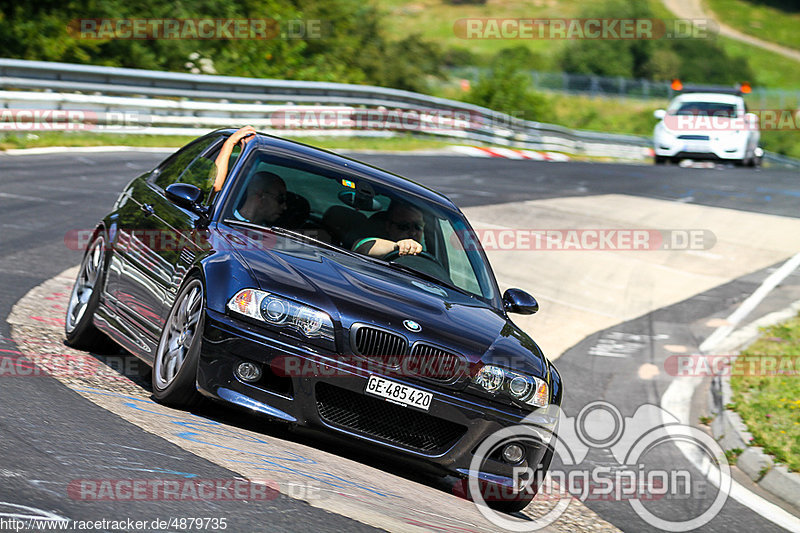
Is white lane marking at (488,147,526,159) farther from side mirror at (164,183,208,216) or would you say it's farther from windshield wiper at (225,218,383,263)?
side mirror at (164,183,208,216)

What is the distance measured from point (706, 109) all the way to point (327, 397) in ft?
80.2

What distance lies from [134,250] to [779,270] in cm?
1021

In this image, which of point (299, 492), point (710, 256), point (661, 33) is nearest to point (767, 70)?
point (661, 33)

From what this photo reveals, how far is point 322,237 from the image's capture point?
6613mm

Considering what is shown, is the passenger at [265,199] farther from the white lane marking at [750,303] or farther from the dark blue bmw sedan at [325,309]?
the white lane marking at [750,303]

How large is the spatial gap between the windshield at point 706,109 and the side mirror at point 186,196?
23.2 metres

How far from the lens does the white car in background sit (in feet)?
91.2

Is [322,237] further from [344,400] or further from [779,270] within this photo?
[779,270]

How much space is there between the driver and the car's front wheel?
69.8 inches

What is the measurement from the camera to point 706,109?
28.1 m

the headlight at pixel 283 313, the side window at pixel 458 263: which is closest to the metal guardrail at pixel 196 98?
the side window at pixel 458 263

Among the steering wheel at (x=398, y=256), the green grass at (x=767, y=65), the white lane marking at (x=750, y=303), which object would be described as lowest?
the green grass at (x=767, y=65)

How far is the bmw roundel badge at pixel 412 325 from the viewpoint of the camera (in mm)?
5519

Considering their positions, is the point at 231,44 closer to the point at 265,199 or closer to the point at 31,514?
the point at 265,199
